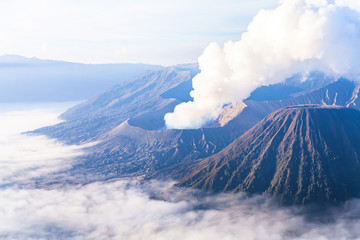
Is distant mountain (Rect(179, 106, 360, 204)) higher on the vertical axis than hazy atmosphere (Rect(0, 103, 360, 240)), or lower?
higher

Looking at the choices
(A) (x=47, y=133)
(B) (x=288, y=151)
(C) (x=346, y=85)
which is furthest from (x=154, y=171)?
(C) (x=346, y=85)

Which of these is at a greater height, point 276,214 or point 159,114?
point 159,114

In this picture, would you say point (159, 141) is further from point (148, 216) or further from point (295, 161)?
point (295, 161)

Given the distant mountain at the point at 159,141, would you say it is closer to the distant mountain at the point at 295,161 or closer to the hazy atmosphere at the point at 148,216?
the distant mountain at the point at 295,161

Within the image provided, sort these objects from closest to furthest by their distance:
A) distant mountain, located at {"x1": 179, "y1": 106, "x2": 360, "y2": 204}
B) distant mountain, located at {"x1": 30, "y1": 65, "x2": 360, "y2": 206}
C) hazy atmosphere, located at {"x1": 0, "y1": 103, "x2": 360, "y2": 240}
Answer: hazy atmosphere, located at {"x1": 0, "y1": 103, "x2": 360, "y2": 240} → distant mountain, located at {"x1": 179, "y1": 106, "x2": 360, "y2": 204} → distant mountain, located at {"x1": 30, "y1": 65, "x2": 360, "y2": 206}

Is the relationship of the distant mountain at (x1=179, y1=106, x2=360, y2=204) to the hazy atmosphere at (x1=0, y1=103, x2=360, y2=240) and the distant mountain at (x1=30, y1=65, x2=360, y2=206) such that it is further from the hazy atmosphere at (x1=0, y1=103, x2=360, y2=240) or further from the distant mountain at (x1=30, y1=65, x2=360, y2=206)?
the distant mountain at (x1=30, y1=65, x2=360, y2=206)

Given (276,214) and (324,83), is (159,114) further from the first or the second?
(276,214)

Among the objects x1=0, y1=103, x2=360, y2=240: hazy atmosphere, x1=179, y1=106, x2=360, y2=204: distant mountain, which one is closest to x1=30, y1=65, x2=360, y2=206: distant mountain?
x1=179, y1=106, x2=360, y2=204: distant mountain

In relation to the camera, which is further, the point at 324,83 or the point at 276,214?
the point at 324,83
